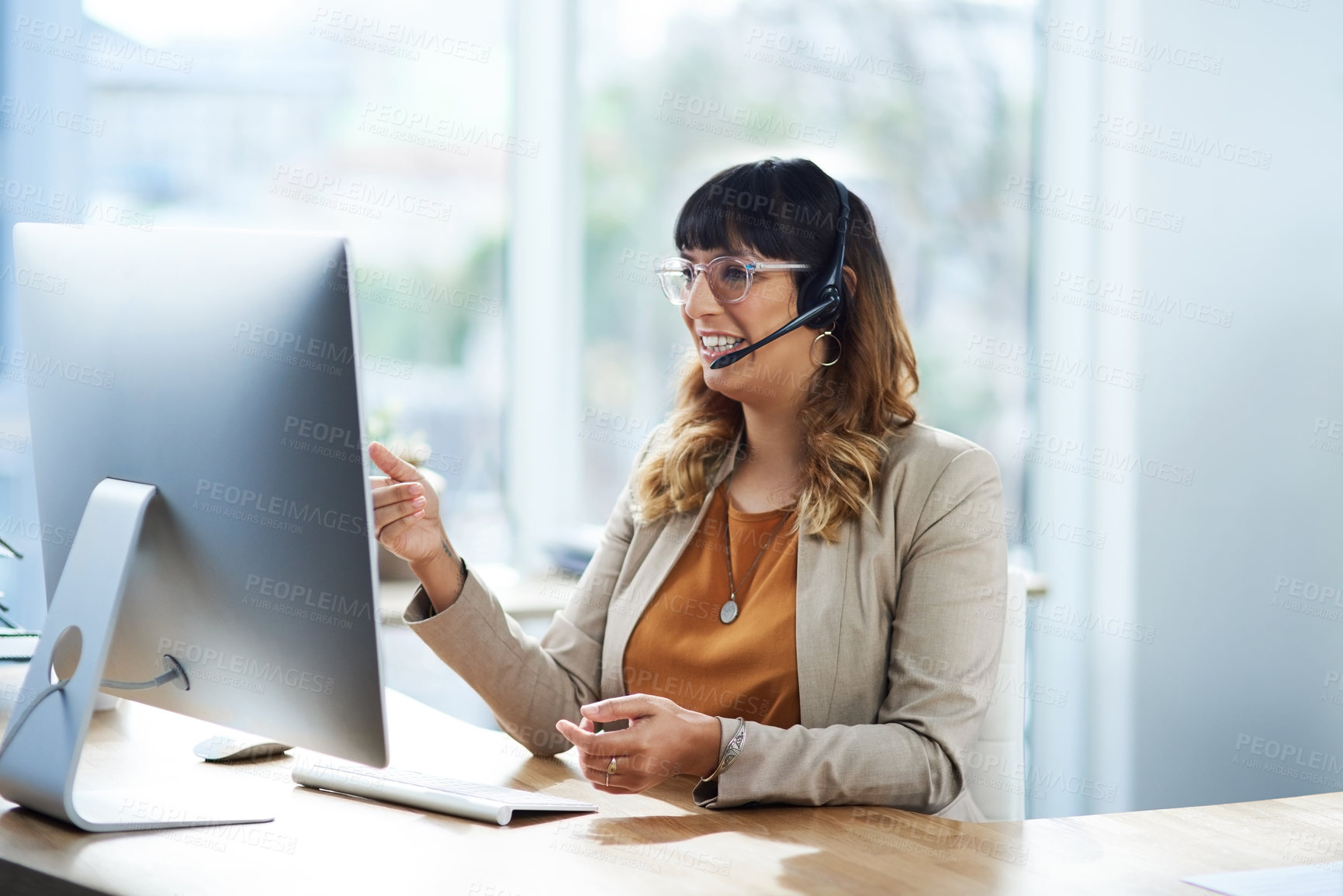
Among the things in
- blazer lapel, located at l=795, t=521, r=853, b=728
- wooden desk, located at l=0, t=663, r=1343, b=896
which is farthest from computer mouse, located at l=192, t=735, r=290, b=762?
blazer lapel, located at l=795, t=521, r=853, b=728

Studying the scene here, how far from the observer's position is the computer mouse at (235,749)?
1344 millimetres

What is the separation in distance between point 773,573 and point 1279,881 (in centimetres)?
71

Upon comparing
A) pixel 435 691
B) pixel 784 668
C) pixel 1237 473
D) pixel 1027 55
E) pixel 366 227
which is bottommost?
pixel 435 691

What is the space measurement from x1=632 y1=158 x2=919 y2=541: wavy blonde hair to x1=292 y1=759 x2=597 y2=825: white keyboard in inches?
20.9

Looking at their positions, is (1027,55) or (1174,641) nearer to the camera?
(1174,641)

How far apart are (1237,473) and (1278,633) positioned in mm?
298

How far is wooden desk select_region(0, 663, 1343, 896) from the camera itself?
3.22 feet

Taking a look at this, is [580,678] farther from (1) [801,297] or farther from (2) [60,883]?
(2) [60,883]

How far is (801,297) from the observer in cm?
164

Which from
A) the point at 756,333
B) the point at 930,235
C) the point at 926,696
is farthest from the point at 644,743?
the point at 930,235

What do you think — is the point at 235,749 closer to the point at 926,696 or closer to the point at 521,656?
the point at 521,656

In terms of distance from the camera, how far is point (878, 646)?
148 centimetres

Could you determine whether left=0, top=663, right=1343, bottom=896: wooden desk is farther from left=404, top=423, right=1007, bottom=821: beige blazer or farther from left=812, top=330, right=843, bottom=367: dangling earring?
left=812, top=330, right=843, bottom=367: dangling earring

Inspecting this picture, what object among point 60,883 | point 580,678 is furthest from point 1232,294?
point 60,883
